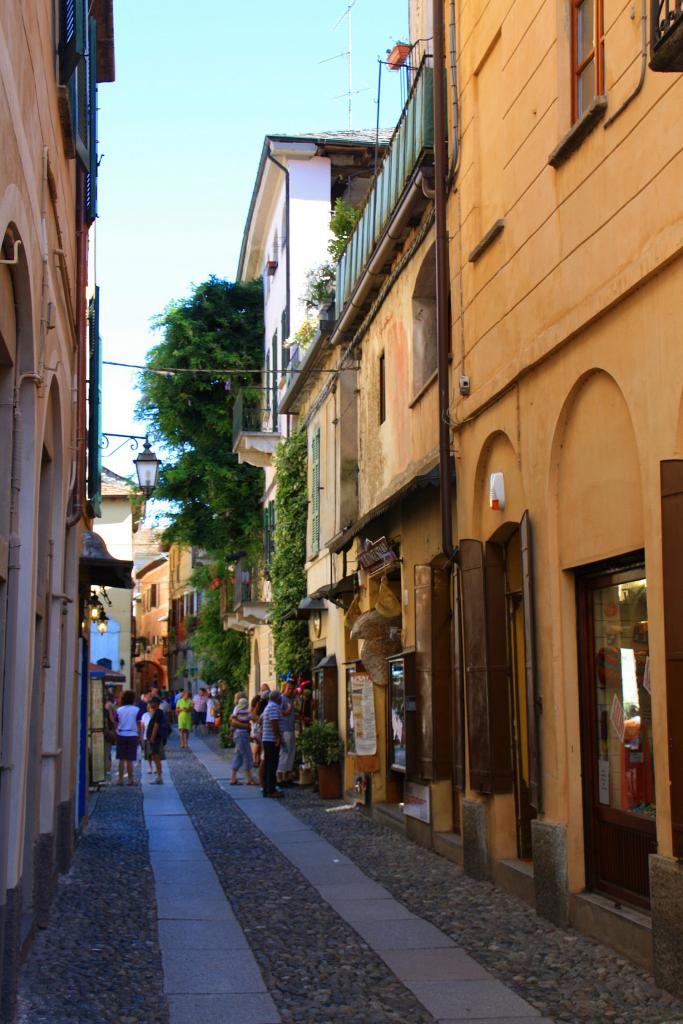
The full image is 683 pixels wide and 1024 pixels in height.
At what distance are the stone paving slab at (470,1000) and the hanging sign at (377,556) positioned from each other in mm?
8345

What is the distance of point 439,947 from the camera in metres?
8.77

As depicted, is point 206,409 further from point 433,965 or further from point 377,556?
point 433,965

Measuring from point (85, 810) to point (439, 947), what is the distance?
9246mm

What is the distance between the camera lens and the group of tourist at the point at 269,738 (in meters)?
20.9

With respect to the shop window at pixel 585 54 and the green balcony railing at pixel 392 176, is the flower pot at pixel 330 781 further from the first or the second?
the shop window at pixel 585 54

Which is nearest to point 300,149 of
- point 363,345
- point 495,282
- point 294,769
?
point 363,345

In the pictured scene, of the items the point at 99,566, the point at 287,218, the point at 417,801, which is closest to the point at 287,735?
the point at 417,801

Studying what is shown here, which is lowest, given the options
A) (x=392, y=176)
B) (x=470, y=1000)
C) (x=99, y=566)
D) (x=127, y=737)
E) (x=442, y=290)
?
(x=470, y=1000)

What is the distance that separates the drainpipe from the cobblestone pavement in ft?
10.0

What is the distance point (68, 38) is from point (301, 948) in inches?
252

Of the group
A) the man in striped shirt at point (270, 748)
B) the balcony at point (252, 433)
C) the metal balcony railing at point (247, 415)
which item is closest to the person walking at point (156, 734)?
the man in striped shirt at point (270, 748)

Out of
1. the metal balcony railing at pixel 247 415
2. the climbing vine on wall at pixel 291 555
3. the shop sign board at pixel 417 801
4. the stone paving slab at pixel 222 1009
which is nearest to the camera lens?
the stone paving slab at pixel 222 1009

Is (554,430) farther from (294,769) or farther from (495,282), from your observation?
(294,769)

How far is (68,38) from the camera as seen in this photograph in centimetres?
911
